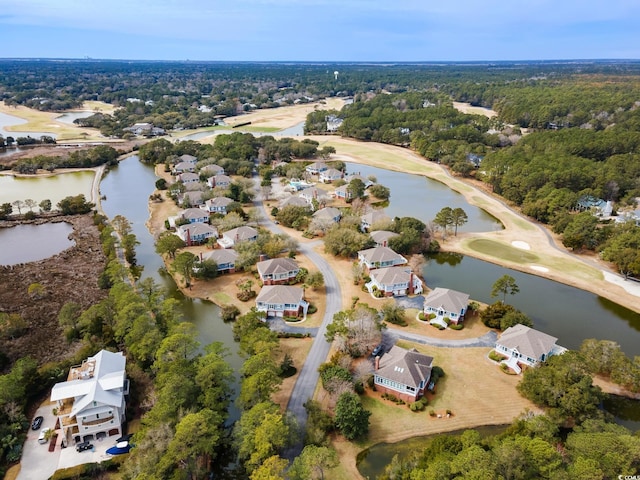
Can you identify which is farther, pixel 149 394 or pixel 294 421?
pixel 149 394

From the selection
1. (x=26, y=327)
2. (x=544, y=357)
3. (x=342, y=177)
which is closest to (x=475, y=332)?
(x=544, y=357)

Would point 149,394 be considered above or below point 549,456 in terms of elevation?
below

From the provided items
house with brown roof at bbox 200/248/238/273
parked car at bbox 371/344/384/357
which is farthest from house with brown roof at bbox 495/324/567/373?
house with brown roof at bbox 200/248/238/273

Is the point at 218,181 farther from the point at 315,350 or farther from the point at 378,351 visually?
the point at 378,351

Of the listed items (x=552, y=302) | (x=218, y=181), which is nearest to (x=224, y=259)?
(x=218, y=181)

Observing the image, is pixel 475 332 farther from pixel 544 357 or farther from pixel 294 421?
pixel 294 421

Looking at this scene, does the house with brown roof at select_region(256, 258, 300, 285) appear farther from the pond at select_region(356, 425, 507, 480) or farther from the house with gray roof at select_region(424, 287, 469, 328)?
the pond at select_region(356, 425, 507, 480)
